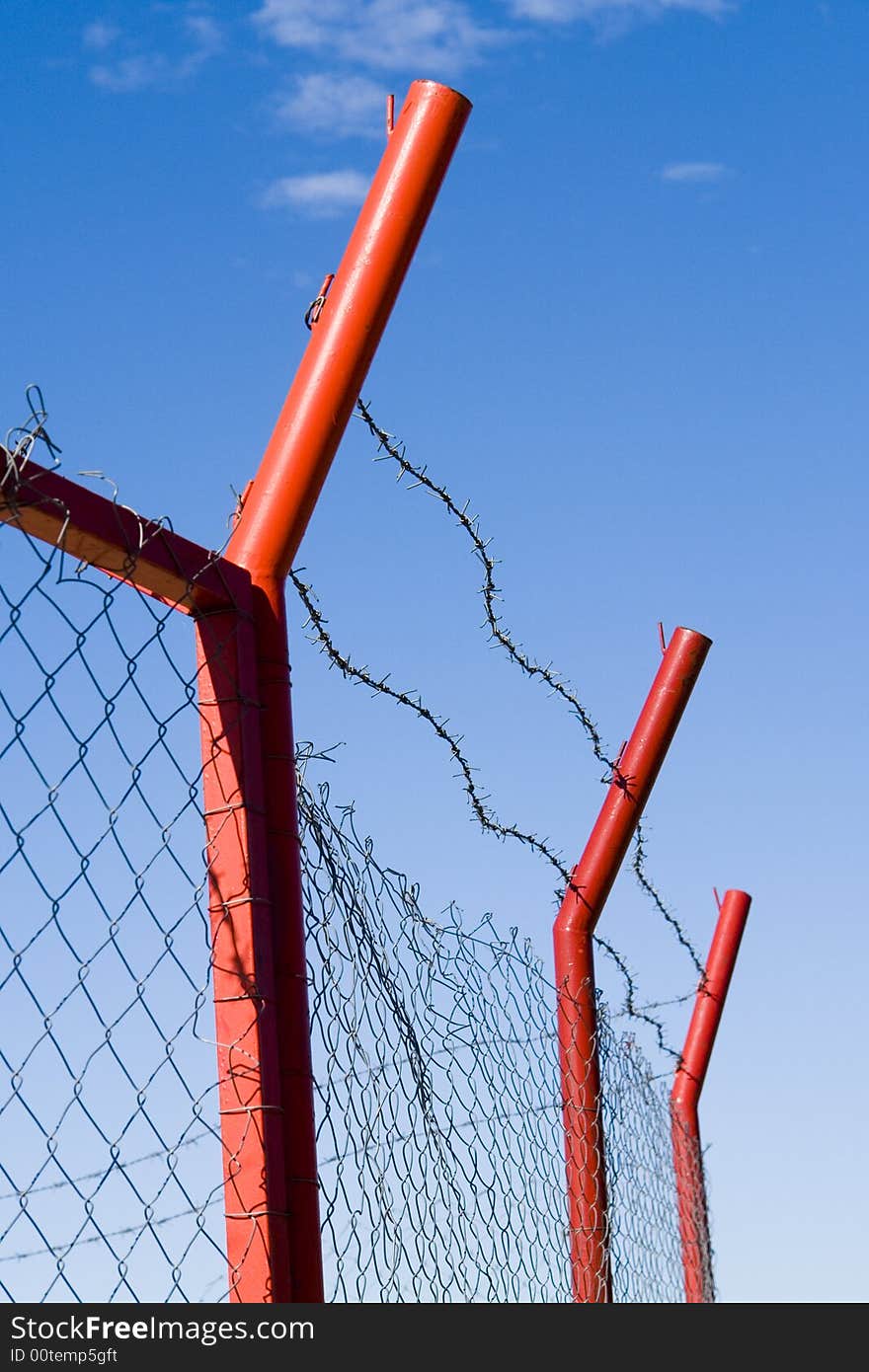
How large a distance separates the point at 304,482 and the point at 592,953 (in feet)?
5.59

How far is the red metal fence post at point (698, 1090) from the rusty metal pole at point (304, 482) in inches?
118

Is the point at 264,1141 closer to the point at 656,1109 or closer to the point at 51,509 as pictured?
the point at 51,509

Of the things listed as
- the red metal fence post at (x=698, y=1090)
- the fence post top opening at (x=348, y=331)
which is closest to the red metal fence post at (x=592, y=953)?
the red metal fence post at (x=698, y=1090)

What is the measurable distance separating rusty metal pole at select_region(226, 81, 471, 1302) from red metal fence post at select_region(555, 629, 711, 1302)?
1.49m

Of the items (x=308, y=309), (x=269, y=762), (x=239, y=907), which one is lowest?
(x=239, y=907)

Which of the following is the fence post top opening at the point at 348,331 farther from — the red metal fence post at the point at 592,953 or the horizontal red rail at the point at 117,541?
the red metal fence post at the point at 592,953

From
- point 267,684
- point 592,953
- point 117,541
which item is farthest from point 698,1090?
point 117,541

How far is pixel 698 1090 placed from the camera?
491cm

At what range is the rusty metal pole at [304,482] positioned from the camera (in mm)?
1943

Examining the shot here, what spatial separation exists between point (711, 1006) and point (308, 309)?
126 inches

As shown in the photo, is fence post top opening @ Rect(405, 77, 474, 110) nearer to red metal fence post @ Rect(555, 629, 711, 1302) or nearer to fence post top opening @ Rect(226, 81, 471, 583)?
fence post top opening @ Rect(226, 81, 471, 583)

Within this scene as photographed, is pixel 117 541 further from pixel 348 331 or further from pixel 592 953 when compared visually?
pixel 592 953

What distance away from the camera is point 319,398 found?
212cm
